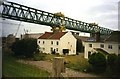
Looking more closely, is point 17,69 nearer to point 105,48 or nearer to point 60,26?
point 60,26

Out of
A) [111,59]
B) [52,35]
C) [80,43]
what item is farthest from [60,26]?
[111,59]

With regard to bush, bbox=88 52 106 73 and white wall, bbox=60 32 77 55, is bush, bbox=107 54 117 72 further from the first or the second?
white wall, bbox=60 32 77 55

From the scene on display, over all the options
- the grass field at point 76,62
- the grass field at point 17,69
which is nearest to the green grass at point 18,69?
the grass field at point 17,69

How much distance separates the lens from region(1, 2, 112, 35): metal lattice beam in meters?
1.89

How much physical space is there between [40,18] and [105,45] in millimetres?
652

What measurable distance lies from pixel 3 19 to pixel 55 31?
1.67 feet

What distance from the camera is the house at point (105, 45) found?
5.95 ft

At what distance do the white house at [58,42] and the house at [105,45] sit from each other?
0.13m

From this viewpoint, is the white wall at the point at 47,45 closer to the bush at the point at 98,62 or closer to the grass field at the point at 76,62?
the grass field at the point at 76,62

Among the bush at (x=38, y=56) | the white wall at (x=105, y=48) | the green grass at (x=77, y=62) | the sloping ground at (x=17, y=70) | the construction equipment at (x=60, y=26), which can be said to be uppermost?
the construction equipment at (x=60, y=26)

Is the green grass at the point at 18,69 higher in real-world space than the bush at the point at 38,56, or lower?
lower

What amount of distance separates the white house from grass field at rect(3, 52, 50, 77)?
0.20 metres

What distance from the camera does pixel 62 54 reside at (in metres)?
1.89

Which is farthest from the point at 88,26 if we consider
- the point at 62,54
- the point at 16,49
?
the point at 16,49
